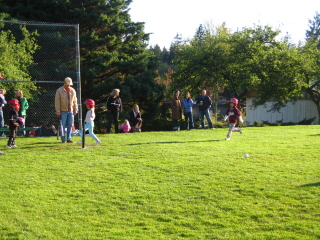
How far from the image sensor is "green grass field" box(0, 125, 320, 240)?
20.8ft

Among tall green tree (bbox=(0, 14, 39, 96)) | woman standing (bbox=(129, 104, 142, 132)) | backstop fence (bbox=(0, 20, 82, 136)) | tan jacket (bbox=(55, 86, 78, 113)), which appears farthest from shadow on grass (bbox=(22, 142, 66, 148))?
backstop fence (bbox=(0, 20, 82, 136))

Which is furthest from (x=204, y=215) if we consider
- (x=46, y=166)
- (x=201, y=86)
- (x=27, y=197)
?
(x=201, y=86)

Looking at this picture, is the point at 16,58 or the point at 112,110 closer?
the point at 112,110

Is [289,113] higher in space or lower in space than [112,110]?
higher

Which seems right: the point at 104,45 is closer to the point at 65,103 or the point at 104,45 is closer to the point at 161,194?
the point at 65,103

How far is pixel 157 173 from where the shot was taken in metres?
9.12

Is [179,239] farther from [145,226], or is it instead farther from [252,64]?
[252,64]

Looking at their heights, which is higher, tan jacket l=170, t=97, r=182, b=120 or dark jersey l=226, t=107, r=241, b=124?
tan jacket l=170, t=97, r=182, b=120

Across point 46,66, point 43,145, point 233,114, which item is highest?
point 46,66

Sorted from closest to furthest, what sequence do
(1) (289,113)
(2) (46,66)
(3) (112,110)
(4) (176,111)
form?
(3) (112,110) < (4) (176,111) < (2) (46,66) < (1) (289,113)

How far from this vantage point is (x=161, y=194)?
7.75m

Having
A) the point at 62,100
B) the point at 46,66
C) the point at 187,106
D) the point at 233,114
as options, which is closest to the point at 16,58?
the point at 46,66

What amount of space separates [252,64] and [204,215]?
21.7m

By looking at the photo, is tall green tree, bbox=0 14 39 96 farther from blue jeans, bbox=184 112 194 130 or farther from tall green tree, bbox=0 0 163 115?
blue jeans, bbox=184 112 194 130
